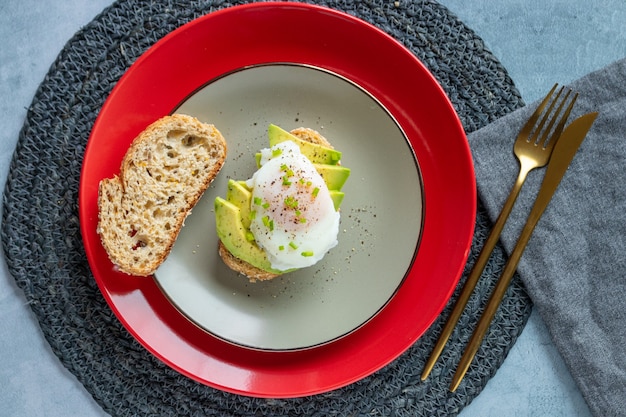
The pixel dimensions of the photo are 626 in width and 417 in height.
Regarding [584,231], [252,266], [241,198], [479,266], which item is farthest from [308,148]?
[584,231]

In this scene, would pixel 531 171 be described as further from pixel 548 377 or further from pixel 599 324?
pixel 548 377

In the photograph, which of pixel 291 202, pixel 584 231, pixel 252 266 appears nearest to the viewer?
pixel 291 202

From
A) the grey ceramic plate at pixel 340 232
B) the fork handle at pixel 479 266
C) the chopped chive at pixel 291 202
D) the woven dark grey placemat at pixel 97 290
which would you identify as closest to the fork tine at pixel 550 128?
the fork handle at pixel 479 266

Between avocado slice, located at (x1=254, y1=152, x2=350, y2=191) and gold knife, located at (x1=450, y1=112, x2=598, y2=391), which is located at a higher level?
avocado slice, located at (x1=254, y1=152, x2=350, y2=191)

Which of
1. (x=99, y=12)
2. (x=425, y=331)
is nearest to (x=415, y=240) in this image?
(x=425, y=331)

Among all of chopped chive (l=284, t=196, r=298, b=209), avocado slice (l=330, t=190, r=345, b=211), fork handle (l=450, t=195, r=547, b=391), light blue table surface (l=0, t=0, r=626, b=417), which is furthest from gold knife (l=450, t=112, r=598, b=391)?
chopped chive (l=284, t=196, r=298, b=209)

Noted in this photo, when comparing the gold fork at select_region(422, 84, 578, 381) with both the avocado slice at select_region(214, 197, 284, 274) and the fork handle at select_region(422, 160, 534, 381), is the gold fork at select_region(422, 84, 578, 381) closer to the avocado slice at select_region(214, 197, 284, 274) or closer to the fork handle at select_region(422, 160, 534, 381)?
the fork handle at select_region(422, 160, 534, 381)

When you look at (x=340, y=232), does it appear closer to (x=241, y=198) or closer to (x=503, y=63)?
(x=241, y=198)
